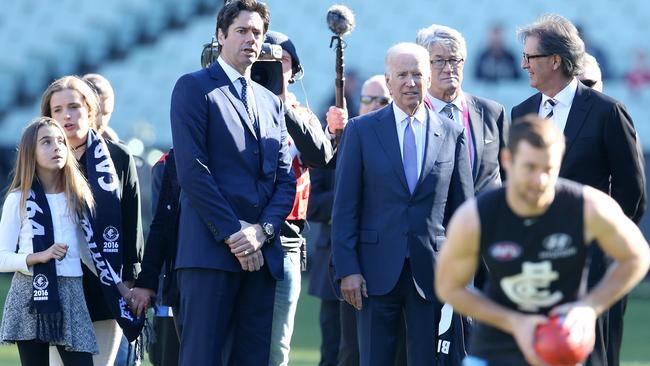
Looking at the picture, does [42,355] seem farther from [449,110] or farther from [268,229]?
[449,110]

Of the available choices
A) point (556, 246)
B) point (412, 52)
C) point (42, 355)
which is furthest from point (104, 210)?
point (556, 246)

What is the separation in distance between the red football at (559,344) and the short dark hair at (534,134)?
630 mm

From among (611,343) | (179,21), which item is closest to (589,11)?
(179,21)

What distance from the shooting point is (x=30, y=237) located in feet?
21.2

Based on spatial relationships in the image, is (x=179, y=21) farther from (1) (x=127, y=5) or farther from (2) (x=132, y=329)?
(2) (x=132, y=329)

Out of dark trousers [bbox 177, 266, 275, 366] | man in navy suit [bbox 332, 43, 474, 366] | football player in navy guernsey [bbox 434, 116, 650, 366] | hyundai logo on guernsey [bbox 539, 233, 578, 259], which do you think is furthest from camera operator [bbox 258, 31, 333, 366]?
hyundai logo on guernsey [bbox 539, 233, 578, 259]

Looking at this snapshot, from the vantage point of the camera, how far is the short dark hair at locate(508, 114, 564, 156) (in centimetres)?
463

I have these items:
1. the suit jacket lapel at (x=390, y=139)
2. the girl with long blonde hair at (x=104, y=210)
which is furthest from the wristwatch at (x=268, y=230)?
the girl with long blonde hair at (x=104, y=210)

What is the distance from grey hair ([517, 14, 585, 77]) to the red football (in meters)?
2.52

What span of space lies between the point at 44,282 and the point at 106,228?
0.50 metres

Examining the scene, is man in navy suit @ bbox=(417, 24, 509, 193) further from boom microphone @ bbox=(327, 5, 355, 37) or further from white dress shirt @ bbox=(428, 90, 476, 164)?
boom microphone @ bbox=(327, 5, 355, 37)

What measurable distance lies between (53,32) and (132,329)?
14730mm

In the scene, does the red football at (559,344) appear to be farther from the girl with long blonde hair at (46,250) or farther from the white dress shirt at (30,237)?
the white dress shirt at (30,237)

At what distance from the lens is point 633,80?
19016 mm
